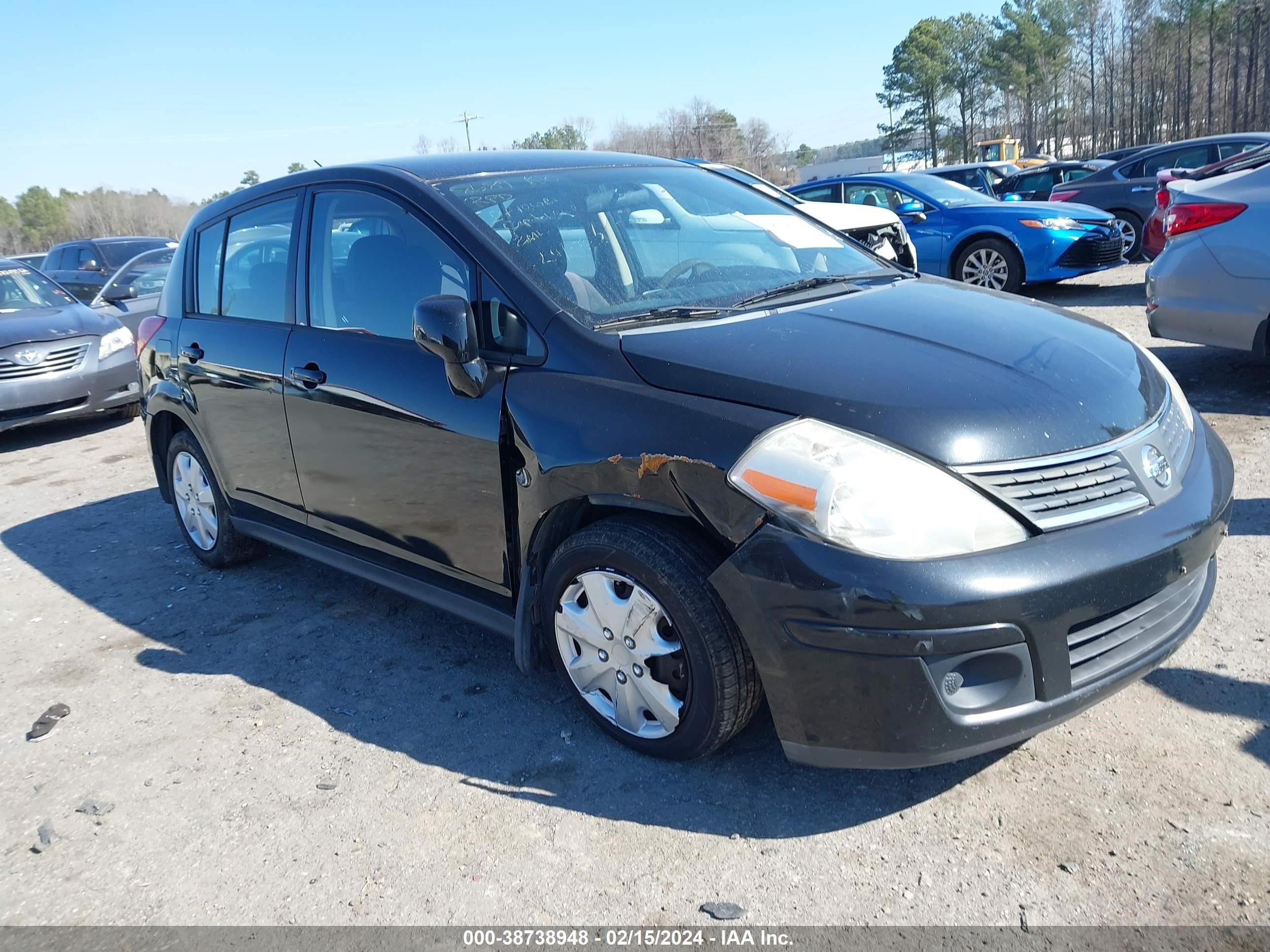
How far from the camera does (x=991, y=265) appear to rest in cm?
1052

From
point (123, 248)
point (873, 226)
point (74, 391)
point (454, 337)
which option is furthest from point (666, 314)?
point (123, 248)

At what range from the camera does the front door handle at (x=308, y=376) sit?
359 cm

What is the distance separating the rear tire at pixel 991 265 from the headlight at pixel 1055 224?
0.29 metres

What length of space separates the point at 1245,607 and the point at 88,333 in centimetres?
952

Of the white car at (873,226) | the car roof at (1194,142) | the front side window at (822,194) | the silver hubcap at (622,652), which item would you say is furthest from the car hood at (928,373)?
the car roof at (1194,142)

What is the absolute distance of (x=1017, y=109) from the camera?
208 ft

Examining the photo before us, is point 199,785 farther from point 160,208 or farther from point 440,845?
point 160,208

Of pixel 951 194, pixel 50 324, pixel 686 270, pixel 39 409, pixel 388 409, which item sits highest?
pixel 951 194

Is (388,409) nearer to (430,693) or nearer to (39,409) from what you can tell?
(430,693)

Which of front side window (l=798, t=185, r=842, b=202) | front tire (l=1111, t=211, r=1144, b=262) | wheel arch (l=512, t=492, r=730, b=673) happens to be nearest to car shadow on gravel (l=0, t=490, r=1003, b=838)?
wheel arch (l=512, t=492, r=730, b=673)

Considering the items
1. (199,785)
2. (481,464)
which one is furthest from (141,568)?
(481,464)

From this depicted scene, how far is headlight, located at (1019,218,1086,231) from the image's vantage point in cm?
1014

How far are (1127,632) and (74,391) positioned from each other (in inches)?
358

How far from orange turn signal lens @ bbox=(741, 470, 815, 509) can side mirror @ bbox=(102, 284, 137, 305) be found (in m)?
11.8
